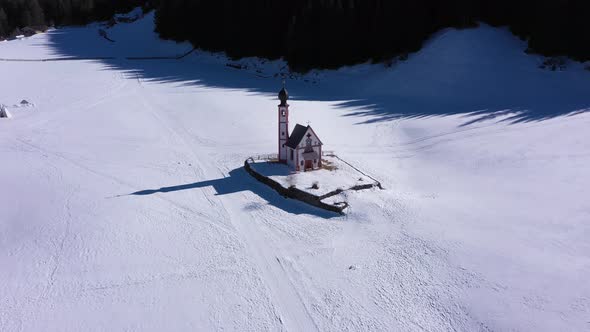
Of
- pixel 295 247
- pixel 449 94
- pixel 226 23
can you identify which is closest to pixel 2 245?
pixel 295 247

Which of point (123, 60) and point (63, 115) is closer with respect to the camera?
point (63, 115)

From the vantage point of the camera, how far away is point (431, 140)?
2081 cm

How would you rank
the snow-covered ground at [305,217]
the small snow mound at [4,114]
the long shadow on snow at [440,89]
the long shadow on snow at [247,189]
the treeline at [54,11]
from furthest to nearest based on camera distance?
the treeline at [54,11], the small snow mound at [4,114], the long shadow on snow at [440,89], the long shadow on snow at [247,189], the snow-covered ground at [305,217]

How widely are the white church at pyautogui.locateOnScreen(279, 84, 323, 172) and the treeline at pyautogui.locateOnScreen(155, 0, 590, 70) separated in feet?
Answer: 65.2

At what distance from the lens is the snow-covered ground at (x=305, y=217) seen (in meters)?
9.85

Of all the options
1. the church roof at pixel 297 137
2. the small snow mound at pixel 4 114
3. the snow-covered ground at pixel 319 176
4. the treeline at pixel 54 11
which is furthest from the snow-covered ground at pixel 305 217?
the treeline at pixel 54 11

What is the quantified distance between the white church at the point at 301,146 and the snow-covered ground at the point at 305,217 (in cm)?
160

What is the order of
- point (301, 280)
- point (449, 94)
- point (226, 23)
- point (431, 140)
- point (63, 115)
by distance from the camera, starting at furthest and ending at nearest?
point (226, 23)
point (449, 94)
point (63, 115)
point (431, 140)
point (301, 280)

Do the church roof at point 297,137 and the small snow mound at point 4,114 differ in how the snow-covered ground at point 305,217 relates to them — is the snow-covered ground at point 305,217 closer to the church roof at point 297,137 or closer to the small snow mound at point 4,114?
the small snow mound at point 4,114

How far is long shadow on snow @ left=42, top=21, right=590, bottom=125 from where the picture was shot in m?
24.2

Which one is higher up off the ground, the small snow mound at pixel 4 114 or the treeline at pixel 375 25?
the treeline at pixel 375 25

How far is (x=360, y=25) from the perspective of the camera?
1416 inches

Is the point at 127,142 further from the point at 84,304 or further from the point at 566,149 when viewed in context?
the point at 566,149

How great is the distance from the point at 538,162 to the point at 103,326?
1503 cm
